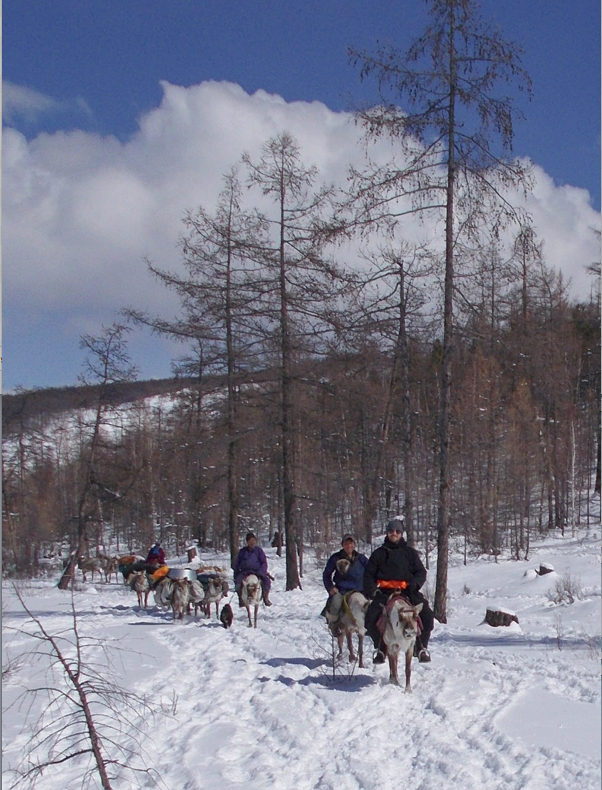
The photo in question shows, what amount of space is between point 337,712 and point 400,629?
1188mm

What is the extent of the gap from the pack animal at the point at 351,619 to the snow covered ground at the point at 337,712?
363 mm

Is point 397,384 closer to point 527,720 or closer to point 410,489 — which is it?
point 410,489

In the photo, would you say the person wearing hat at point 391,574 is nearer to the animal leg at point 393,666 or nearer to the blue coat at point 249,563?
the animal leg at point 393,666

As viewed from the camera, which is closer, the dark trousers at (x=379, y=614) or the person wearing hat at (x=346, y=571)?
the dark trousers at (x=379, y=614)

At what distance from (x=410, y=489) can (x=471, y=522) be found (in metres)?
9.55

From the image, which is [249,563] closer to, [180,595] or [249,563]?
[249,563]

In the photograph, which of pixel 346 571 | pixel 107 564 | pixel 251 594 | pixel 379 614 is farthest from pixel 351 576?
pixel 107 564

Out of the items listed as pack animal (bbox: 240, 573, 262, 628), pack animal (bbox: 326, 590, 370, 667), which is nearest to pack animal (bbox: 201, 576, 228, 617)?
pack animal (bbox: 240, 573, 262, 628)

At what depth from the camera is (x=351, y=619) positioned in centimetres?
1007

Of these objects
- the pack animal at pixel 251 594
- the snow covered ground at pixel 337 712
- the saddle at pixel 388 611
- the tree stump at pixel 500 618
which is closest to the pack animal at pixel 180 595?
the pack animal at pixel 251 594

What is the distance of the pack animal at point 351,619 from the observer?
9.89m

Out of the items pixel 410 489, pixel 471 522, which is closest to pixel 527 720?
pixel 410 489

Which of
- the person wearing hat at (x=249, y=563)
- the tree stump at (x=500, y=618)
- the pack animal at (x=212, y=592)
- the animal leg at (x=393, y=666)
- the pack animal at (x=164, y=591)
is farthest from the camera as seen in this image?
the pack animal at (x=164, y=591)

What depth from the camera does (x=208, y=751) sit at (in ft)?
23.1
